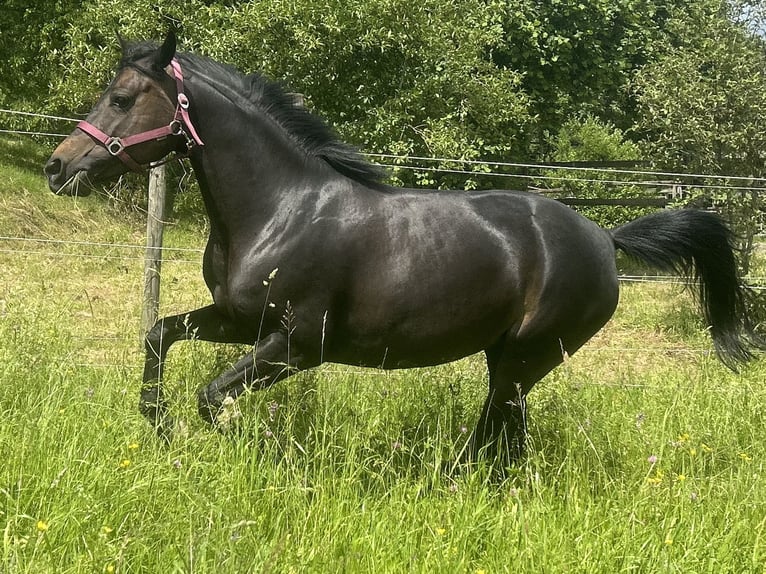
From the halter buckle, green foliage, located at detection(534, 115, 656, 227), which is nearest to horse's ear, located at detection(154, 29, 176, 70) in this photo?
the halter buckle

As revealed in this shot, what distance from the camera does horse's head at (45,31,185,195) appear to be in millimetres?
3234

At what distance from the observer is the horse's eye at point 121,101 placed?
3.28 meters

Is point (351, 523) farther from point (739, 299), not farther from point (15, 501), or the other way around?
point (739, 299)

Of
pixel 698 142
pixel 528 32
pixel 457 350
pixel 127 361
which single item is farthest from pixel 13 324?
pixel 528 32

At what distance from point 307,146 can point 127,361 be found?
203 cm

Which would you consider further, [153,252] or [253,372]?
[153,252]

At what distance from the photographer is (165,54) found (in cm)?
328

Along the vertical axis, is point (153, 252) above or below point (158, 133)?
below

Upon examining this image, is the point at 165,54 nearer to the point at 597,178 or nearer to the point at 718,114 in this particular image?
the point at 718,114

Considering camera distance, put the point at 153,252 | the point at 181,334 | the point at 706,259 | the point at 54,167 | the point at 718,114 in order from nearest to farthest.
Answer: the point at 54,167 < the point at 181,334 < the point at 706,259 < the point at 153,252 < the point at 718,114

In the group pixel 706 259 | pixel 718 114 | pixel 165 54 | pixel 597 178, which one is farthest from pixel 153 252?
pixel 597 178

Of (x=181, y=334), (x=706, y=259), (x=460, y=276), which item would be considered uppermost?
(x=706, y=259)

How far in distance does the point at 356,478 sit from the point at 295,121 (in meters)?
1.71

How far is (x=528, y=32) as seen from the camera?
1545 centimetres
